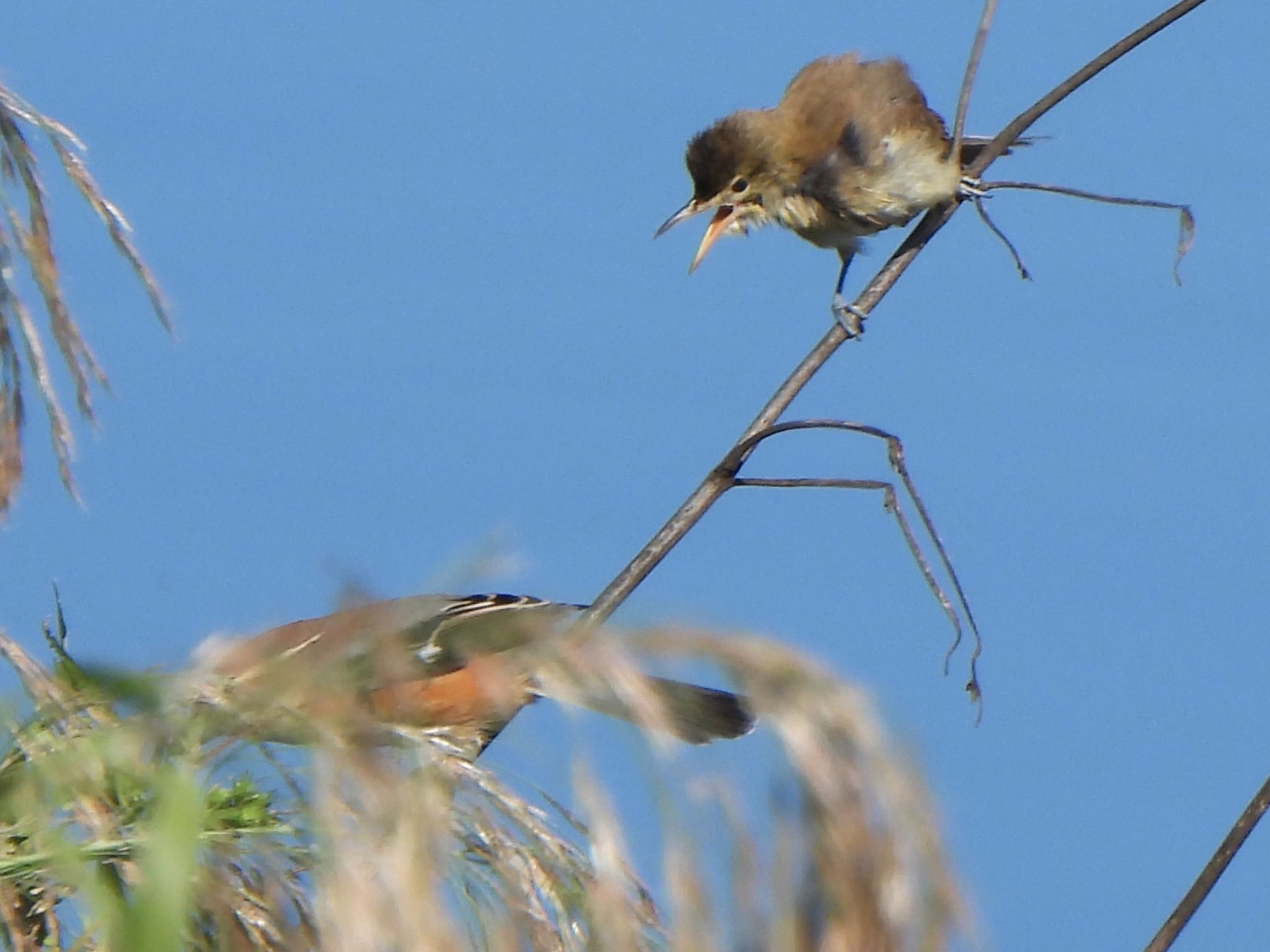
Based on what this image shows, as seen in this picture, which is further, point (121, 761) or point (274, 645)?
point (274, 645)

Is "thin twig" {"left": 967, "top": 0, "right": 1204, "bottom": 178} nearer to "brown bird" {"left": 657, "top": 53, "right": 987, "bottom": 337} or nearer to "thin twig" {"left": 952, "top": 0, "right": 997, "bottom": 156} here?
"thin twig" {"left": 952, "top": 0, "right": 997, "bottom": 156}

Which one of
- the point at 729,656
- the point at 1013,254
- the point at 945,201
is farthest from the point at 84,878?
the point at 945,201

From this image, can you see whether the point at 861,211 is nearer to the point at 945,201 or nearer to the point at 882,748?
the point at 945,201

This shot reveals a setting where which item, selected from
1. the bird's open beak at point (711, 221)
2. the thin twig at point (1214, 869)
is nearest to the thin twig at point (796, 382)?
the thin twig at point (1214, 869)

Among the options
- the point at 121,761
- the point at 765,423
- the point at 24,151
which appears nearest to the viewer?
the point at 121,761

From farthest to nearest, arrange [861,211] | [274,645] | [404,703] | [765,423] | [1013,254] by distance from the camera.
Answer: [861,211], [1013,254], [765,423], [274,645], [404,703]
